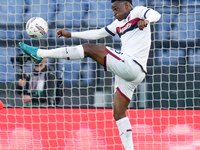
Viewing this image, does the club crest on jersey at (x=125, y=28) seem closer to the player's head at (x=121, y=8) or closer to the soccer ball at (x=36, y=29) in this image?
the player's head at (x=121, y=8)

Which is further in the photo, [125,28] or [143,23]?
[125,28]

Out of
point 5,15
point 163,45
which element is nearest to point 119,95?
point 163,45

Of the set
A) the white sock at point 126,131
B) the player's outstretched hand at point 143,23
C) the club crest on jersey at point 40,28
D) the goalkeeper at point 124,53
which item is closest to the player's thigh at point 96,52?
the goalkeeper at point 124,53

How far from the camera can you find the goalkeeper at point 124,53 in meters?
4.29

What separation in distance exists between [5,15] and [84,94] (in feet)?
5.79

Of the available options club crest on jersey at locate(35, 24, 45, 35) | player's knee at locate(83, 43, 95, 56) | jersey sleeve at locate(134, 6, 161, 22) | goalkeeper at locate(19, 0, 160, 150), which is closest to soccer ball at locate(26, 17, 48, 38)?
club crest on jersey at locate(35, 24, 45, 35)

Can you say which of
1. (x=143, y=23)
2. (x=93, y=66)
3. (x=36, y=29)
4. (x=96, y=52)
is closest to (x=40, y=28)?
(x=36, y=29)

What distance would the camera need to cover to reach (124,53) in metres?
4.38

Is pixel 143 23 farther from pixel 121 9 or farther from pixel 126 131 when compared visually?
pixel 126 131

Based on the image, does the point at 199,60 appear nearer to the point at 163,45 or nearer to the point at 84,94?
the point at 163,45

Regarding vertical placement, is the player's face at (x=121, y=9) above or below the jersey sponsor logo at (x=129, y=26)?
above

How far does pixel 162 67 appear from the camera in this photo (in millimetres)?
7555

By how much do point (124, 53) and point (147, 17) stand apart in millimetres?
407

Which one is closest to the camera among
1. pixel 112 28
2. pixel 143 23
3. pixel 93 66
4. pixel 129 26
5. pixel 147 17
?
pixel 143 23
